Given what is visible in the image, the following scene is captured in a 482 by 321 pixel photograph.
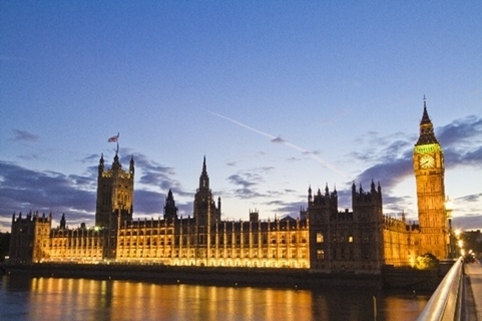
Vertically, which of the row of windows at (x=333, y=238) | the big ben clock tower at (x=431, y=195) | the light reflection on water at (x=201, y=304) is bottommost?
the light reflection on water at (x=201, y=304)

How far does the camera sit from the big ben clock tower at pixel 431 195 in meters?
137

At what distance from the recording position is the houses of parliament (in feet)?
383

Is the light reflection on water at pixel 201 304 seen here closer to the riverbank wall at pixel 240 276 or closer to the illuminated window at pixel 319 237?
the riverbank wall at pixel 240 276

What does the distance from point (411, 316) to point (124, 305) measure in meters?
44.8

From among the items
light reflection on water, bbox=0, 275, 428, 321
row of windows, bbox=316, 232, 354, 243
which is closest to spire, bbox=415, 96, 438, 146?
row of windows, bbox=316, 232, 354, 243

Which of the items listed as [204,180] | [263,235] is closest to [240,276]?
[263,235]

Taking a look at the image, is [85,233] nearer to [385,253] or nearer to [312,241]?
[312,241]

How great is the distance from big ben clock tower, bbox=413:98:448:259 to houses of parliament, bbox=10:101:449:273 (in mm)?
273

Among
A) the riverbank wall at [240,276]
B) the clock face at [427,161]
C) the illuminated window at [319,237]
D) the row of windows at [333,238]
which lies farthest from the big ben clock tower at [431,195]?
the illuminated window at [319,237]

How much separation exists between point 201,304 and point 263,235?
5945cm

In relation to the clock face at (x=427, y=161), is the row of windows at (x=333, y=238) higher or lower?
lower

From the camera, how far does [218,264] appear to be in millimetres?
143375

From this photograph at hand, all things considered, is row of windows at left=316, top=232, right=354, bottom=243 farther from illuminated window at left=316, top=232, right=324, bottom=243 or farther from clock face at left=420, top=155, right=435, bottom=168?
clock face at left=420, top=155, right=435, bottom=168

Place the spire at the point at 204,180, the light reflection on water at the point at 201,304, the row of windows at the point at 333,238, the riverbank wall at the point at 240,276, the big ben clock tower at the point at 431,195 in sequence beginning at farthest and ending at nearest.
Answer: the spire at the point at 204,180 → the big ben clock tower at the point at 431,195 → the row of windows at the point at 333,238 → the riverbank wall at the point at 240,276 → the light reflection on water at the point at 201,304
